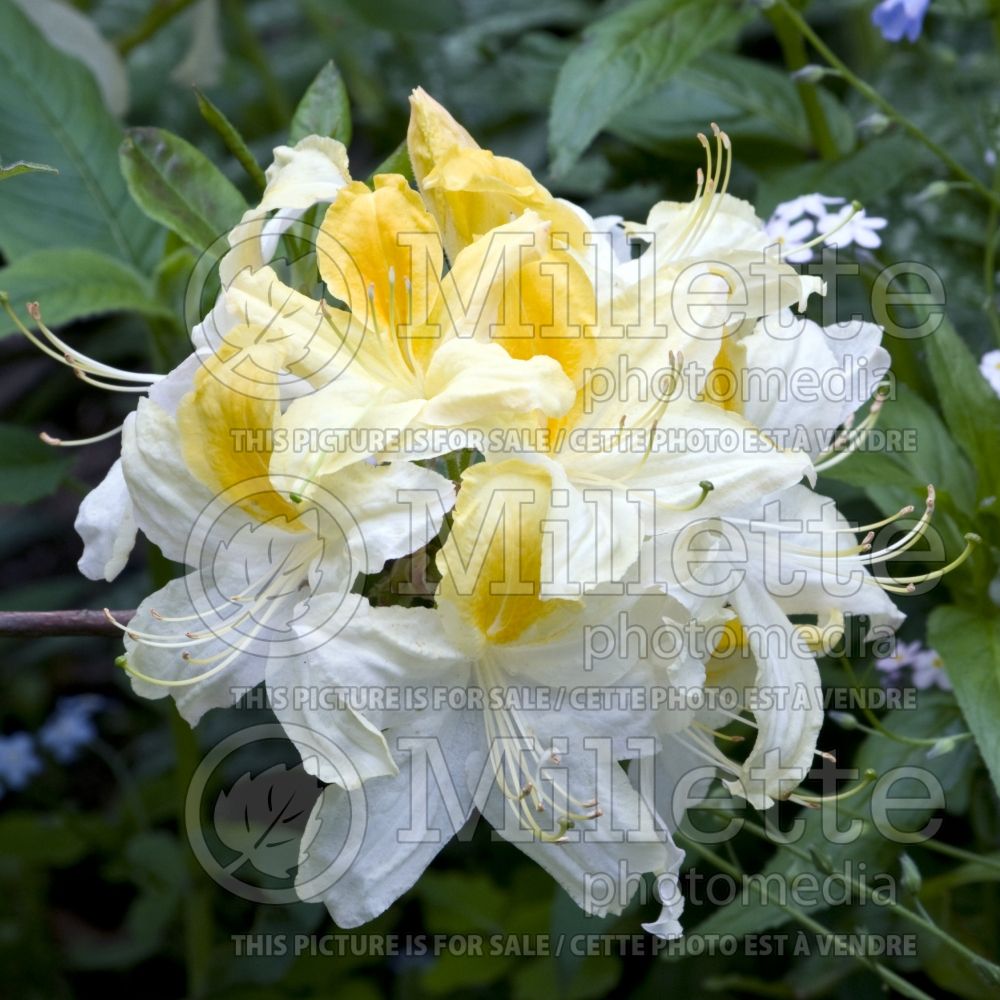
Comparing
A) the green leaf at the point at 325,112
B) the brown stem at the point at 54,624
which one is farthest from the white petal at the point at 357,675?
the green leaf at the point at 325,112

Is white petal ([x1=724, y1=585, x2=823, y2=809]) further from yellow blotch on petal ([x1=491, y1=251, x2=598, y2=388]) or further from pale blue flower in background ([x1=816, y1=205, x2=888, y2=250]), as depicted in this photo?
pale blue flower in background ([x1=816, y1=205, x2=888, y2=250])

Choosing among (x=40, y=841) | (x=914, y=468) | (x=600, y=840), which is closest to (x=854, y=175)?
(x=914, y=468)

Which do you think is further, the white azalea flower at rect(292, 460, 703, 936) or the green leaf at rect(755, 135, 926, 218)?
the green leaf at rect(755, 135, 926, 218)

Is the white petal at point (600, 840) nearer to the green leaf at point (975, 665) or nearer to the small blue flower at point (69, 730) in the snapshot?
the green leaf at point (975, 665)

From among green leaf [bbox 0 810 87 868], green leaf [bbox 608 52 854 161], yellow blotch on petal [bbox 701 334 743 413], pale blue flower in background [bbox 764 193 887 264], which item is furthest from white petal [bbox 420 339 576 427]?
green leaf [bbox 0 810 87 868]

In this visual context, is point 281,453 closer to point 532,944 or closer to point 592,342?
point 592,342

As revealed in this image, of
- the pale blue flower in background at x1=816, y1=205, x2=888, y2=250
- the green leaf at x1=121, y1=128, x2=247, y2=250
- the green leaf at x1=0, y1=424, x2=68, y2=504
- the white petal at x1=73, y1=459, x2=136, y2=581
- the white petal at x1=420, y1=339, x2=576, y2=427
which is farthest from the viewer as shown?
the green leaf at x1=0, y1=424, x2=68, y2=504

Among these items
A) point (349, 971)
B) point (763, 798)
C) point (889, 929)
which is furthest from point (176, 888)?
point (763, 798)
